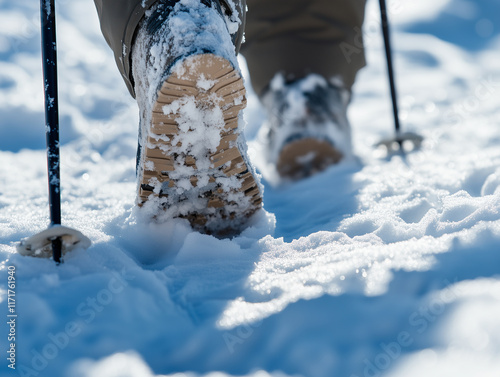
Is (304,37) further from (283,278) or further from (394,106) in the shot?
(283,278)

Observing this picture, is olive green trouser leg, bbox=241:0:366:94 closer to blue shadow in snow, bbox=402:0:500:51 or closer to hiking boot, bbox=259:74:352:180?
hiking boot, bbox=259:74:352:180

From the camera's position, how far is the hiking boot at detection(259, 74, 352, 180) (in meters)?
1.64

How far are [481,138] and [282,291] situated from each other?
1.41 m

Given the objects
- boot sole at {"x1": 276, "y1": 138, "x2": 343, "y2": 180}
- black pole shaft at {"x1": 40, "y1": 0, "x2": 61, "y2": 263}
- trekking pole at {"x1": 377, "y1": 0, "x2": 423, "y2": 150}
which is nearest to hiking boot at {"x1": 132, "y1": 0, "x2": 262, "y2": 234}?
black pole shaft at {"x1": 40, "y1": 0, "x2": 61, "y2": 263}

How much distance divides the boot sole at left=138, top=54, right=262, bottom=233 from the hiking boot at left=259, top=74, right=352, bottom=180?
510mm

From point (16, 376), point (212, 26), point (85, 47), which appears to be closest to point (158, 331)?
point (16, 376)

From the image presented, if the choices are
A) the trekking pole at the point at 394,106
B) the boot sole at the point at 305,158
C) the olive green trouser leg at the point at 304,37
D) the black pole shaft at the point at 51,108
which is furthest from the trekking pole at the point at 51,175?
the trekking pole at the point at 394,106

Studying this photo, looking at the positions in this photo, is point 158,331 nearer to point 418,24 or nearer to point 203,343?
point 203,343

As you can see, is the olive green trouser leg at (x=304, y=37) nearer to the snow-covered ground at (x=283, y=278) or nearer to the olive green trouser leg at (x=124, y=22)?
the snow-covered ground at (x=283, y=278)

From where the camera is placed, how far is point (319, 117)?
1669 millimetres

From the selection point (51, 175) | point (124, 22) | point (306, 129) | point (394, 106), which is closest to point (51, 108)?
point (51, 175)

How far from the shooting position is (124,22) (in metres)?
1.10

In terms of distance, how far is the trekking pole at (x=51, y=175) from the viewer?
952 millimetres

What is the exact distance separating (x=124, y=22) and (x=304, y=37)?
36.2 inches
